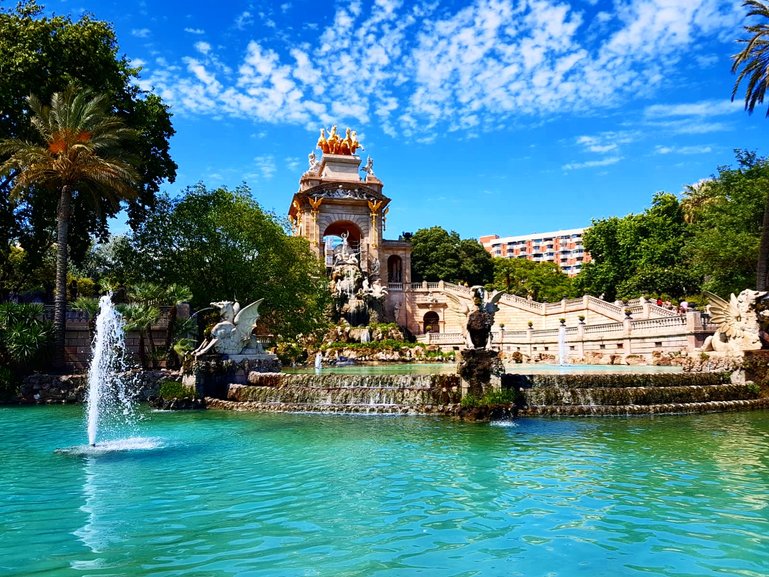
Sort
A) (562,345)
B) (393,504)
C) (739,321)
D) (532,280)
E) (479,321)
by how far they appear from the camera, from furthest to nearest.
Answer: (532,280) < (562,345) < (739,321) < (479,321) < (393,504)

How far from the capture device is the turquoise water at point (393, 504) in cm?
563

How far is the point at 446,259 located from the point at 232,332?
54.6m

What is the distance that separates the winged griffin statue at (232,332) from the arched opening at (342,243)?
33892 mm

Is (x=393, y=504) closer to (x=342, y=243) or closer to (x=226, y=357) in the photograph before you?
(x=226, y=357)

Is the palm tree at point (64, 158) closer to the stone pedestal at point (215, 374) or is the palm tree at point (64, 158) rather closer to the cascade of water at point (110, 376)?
the cascade of water at point (110, 376)

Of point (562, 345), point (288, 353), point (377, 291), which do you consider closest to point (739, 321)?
point (562, 345)

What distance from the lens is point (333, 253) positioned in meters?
58.1

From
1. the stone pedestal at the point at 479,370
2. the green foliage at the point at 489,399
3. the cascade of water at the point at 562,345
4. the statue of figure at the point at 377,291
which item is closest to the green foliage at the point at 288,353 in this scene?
the statue of figure at the point at 377,291

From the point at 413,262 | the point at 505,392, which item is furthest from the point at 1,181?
the point at 413,262

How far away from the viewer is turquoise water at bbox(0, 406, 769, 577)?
5633 mm

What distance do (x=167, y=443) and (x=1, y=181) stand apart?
18.5 meters

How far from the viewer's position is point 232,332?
759 inches

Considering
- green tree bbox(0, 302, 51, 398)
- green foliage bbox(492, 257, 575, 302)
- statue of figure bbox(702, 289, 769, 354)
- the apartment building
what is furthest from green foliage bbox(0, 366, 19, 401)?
the apartment building

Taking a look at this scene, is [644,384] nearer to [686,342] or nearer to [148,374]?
[686,342]
